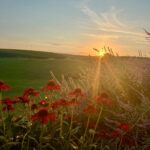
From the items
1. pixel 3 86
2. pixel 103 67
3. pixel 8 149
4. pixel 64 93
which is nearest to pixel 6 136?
pixel 8 149

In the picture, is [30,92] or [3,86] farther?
[30,92]

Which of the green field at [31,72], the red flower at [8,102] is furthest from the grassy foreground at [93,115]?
the green field at [31,72]

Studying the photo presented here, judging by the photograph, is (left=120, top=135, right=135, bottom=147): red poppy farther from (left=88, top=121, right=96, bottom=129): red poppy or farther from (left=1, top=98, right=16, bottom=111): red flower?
(left=1, top=98, right=16, bottom=111): red flower

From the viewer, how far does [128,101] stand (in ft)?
19.5

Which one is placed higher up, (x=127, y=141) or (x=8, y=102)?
(x=8, y=102)

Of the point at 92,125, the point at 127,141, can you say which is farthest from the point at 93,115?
the point at 127,141

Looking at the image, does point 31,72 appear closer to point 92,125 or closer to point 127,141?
point 92,125

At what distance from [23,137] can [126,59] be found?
2852 mm

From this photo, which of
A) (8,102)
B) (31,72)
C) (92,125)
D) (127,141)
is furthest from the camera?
(31,72)

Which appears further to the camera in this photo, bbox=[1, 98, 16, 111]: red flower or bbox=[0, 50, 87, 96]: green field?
bbox=[0, 50, 87, 96]: green field

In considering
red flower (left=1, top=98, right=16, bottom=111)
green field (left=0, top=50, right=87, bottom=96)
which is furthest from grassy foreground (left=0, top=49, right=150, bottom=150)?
green field (left=0, top=50, right=87, bottom=96)

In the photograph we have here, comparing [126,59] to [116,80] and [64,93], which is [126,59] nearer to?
[116,80]

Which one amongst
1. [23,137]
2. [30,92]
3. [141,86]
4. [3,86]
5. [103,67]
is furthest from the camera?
[103,67]

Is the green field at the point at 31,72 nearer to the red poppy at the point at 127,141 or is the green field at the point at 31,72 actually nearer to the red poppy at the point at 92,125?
the red poppy at the point at 92,125
